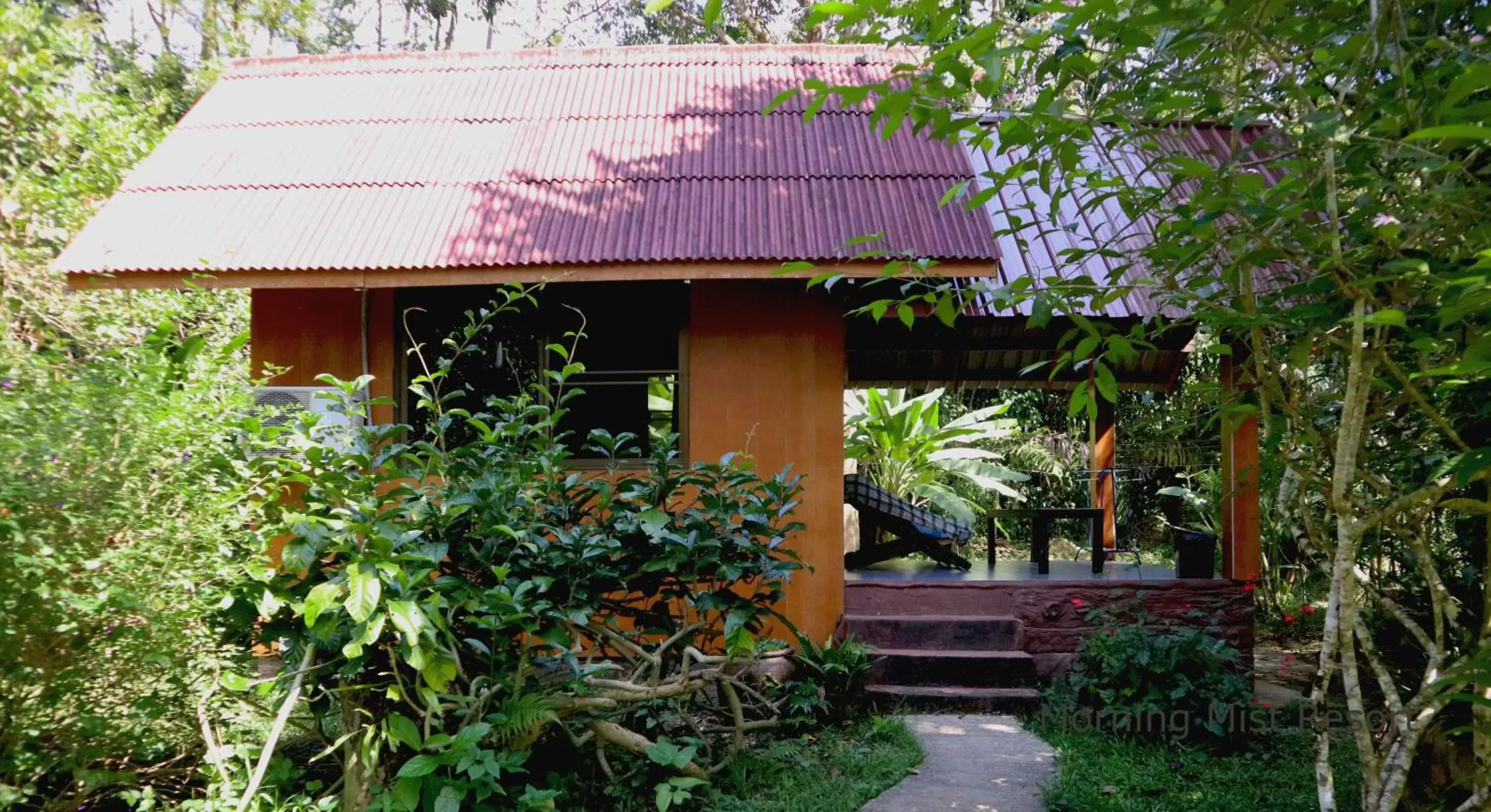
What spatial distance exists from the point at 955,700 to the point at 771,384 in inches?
93.7

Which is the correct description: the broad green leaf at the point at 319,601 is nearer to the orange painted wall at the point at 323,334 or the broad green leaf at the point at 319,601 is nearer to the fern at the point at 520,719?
the fern at the point at 520,719

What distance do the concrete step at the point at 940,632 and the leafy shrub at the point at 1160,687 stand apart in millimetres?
755

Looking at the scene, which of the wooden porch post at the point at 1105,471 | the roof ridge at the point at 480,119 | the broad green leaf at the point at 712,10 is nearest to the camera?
the broad green leaf at the point at 712,10

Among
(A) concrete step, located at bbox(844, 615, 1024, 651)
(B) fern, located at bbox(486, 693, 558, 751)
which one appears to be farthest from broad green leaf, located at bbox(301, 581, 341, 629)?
(A) concrete step, located at bbox(844, 615, 1024, 651)

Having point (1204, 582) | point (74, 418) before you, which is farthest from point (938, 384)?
point (74, 418)

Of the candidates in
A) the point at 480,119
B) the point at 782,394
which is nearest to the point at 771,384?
the point at 782,394

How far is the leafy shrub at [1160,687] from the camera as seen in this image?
571 cm

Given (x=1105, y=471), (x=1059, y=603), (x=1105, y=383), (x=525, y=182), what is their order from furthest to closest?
(x=1105, y=471), (x=1059, y=603), (x=525, y=182), (x=1105, y=383)

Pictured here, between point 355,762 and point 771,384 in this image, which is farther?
point 771,384

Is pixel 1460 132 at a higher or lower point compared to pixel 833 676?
higher

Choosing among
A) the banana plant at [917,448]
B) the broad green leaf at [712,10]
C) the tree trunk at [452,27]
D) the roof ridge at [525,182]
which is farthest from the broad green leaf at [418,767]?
the tree trunk at [452,27]

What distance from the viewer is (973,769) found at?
5.33 meters

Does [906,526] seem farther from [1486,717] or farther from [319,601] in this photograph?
[319,601]

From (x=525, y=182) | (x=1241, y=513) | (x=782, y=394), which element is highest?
(x=525, y=182)
